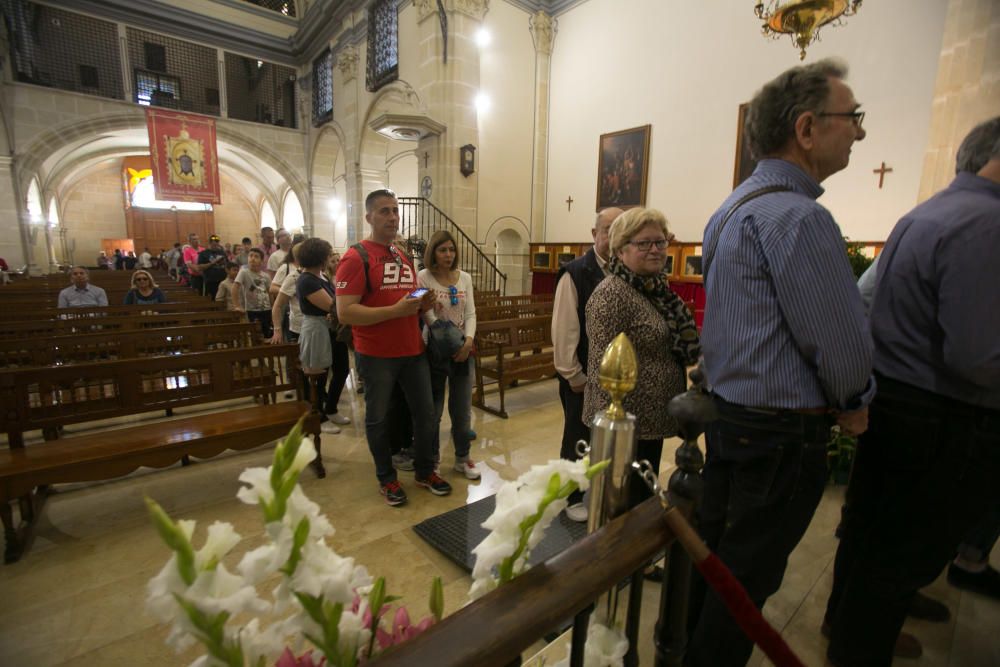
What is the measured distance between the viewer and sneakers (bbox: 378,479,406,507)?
2582 mm

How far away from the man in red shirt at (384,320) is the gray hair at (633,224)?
1018 millimetres

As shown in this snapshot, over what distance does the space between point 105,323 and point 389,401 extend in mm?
3419

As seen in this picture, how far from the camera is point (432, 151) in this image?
8906mm

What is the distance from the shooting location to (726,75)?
6.84m

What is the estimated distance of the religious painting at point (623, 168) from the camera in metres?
8.00

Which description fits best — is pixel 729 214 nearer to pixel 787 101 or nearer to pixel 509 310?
pixel 787 101

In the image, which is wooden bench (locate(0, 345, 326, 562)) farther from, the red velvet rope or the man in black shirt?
the man in black shirt

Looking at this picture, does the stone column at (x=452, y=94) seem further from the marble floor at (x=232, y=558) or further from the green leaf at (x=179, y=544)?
the green leaf at (x=179, y=544)

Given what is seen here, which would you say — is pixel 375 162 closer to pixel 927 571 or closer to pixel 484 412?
pixel 484 412

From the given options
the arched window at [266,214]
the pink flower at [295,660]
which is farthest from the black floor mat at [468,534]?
the arched window at [266,214]

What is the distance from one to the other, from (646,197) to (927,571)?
24.5ft

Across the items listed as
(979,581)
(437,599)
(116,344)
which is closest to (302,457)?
(437,599)

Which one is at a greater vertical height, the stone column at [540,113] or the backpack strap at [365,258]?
the stone column at [540,113]

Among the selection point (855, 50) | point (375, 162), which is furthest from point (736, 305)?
point (375, 162)
